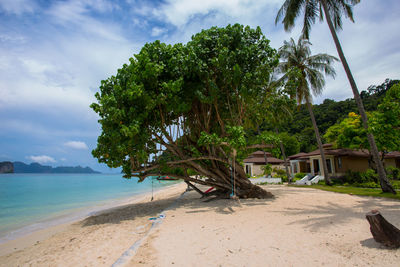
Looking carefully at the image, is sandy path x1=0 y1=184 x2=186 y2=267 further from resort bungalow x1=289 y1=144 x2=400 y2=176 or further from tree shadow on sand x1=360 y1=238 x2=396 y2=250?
resort bungalow x1=289 y1=144 x2=400 y2=176

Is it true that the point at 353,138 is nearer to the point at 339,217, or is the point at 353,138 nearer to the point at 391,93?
the point at 391,93

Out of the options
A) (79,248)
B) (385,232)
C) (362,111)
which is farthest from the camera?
(362,111)

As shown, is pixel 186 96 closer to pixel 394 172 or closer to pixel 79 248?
pixel 79 248

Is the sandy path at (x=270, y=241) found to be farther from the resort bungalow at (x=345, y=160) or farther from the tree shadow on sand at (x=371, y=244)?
the resort bungalow at (x=345, y=160)

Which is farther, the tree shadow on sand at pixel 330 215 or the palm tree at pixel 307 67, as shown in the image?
the palm tree at pixel 307 67

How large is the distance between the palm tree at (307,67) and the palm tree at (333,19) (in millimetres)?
4222

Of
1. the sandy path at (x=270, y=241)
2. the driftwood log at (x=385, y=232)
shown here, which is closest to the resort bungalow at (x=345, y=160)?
the sandy path at (x=270, y=241)

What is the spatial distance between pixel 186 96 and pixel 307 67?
544 inches

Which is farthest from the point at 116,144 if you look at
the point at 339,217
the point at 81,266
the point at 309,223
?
the point at 339,217

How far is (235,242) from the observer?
459 cm

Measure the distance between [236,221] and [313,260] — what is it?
295 cm

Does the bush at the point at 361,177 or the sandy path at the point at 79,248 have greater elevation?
the bush at the point at 361,177

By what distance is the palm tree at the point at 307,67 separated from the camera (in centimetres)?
1828

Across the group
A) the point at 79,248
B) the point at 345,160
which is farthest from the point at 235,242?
the point at 345,160
